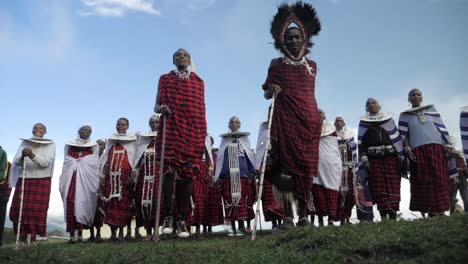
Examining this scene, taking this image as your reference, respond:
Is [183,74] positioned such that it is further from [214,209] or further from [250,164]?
[214,209]

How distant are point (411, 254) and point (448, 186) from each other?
5.85m

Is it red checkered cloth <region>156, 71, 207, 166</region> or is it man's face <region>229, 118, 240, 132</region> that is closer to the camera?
red checkered cloth <region>156, 71, 207, 166</region>

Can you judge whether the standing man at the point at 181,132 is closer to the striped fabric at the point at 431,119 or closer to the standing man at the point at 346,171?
the striped fabric at the point at 431,119

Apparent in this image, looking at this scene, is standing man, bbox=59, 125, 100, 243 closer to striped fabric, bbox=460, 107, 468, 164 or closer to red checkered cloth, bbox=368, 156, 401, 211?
red checkered cloth, bbox=368, 156, 401, 211

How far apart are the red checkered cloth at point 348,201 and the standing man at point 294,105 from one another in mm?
4412

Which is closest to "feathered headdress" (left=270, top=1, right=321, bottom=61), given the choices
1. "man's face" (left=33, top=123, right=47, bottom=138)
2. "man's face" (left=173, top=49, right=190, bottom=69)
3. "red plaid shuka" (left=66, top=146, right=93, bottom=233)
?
"man's face" (left=173, top=49, right=190, bottom=69)

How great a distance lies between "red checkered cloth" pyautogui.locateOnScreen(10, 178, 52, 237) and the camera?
9.70 metres

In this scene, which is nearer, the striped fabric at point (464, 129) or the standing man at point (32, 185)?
the striped fabric at point (464, 129)

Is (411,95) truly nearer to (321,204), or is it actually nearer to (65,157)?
(321,204)

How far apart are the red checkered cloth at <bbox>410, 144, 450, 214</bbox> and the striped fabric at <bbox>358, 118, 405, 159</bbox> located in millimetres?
299

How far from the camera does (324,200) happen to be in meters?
9.55

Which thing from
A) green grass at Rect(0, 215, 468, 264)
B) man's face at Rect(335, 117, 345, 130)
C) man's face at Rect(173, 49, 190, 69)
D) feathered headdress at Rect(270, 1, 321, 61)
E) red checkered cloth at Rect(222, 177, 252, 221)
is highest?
feathered headdress at Rect(270, 1, 321, 61)

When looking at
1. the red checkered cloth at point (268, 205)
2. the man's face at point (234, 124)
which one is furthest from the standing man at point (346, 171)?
the man's face at point (234, 124)

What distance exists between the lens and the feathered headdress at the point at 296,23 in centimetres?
682
